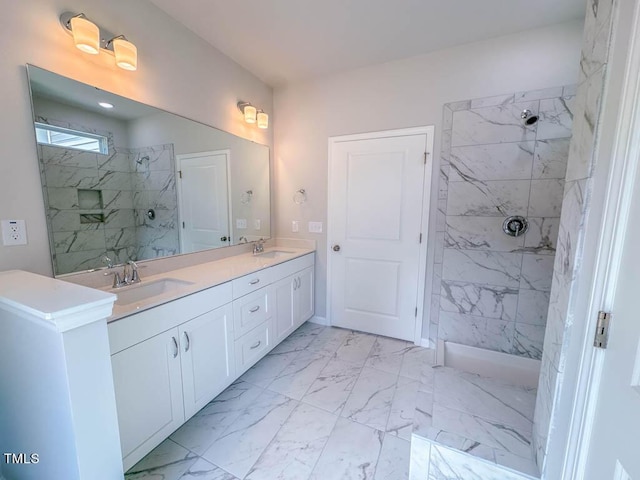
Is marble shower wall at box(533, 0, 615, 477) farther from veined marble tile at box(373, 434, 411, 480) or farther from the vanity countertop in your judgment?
the vanity countertop

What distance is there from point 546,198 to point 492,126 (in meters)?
0.71

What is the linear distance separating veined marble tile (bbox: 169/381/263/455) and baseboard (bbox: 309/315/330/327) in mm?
1171

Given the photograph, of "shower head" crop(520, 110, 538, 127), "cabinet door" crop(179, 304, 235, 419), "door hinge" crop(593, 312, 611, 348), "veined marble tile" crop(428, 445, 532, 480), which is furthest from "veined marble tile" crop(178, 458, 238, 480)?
"shower head" crop(520, 110, 538, 127)

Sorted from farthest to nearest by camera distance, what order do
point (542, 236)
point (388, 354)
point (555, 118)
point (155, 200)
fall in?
1. point (388, 354)
2. point (542, 236)
3. point (555, 118)
4. point (155, 200)

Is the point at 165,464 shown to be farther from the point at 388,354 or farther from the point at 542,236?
the point at 542,236

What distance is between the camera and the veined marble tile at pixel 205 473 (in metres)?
1.31

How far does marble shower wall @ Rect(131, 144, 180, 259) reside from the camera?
1743 millimetres

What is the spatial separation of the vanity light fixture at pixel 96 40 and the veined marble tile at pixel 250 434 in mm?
2274

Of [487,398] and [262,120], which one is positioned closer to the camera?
[487,398]

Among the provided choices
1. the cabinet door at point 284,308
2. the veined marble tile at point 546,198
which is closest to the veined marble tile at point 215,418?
the cabinet door at point 284,308

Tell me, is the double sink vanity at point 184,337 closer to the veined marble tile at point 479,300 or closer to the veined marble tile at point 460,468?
the veined marble tile at point 460,468

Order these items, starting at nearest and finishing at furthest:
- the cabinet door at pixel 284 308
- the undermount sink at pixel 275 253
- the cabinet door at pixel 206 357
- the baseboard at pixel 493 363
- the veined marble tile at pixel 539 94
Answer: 1. the cabinet door at pixel 206 357
2. the veined marble tile at pixel 539 94
3. the baseboard at pixel 493 363
4. the cabinet door at pixel 284 308
5. the undermount sink at pixel 275 253

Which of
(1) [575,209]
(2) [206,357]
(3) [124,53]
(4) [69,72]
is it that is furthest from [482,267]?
(4) [69,72]

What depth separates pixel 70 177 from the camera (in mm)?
1419
